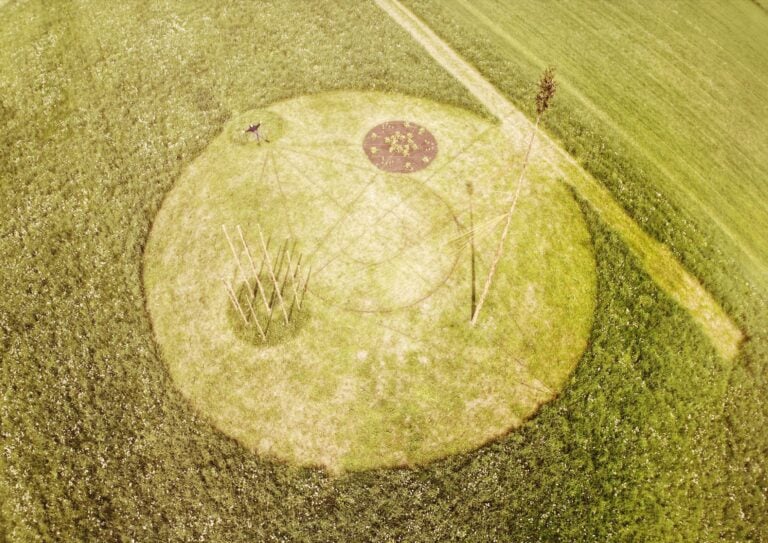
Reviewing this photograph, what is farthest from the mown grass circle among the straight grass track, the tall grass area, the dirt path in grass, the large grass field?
the straight grass track

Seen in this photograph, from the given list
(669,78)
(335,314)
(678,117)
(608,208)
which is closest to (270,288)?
(335,314)

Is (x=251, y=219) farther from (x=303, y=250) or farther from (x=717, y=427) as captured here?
(x=717, y=427)

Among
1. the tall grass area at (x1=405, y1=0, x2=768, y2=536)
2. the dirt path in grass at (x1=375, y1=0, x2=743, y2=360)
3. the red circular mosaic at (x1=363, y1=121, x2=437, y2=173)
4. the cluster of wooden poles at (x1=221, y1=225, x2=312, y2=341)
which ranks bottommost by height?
the cluster of wooden poles at (x1=221, y1=225, x2=312, y2=341)

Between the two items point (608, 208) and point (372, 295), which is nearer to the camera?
point (372, 295)

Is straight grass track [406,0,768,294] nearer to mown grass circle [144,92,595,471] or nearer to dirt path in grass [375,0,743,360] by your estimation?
dirt path in grass [375,0,743,360]

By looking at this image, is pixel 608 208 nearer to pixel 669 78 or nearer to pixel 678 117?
pixel 678 117

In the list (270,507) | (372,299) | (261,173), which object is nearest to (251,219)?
(261,173)

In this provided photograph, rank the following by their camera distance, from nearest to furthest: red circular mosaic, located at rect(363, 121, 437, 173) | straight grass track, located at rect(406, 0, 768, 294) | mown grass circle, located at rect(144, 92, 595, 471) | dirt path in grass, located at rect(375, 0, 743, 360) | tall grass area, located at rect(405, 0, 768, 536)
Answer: mown grass circle, located at rect(144, 92, 595, 471)
tall grass area, located at rect(405, 0, 768, 536)
dirt path in grass, located at rect(375, 0, 743, 360)
straight grass track, located at rect(406, 0, 768, 294)
red circular mosaic, located at rect(363, 121, 437, 173)
